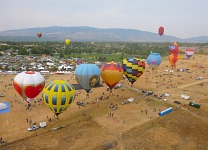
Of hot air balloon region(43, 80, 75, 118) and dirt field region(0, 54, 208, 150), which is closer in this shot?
dirt field region(0, 54, 208, 150)

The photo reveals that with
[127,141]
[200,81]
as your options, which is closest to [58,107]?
[127,141]

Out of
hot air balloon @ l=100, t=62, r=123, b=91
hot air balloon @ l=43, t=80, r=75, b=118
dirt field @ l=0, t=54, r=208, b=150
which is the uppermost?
hot air balloon @ l=100, t=62, r=123, b=91

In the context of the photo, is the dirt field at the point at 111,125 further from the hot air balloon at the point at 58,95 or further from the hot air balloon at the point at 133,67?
the hot air balloon at the point at 133,67

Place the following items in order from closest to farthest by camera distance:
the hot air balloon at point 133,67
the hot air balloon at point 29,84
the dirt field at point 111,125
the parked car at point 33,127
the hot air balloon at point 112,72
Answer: the dirt field at point 111,125 → the parked car at point 33,127 → the hot air balloon at point 29,84 → the hot air balloon at point 112,72 → the hot air balloon at point 133,67

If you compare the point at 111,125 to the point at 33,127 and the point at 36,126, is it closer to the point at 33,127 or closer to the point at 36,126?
the point at 36,126

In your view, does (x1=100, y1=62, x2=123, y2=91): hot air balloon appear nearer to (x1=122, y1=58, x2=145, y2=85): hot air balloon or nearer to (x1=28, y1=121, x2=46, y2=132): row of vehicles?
(x1=122, y1=58, x2=145, y2=85): hot air balloon

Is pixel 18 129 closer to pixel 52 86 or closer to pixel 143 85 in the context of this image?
pixel 52 86

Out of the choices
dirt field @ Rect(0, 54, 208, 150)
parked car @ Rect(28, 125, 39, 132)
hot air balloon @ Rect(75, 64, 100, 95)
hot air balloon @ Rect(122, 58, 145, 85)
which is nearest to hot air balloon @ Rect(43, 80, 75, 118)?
dirt field @ Rect(0, 54, 208, 150)

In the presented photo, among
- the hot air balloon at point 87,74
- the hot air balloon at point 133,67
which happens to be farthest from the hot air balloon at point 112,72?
the hot air balloon at point 87,74

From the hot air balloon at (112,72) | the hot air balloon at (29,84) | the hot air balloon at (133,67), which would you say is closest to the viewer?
the hot air balloon at (29,84)
